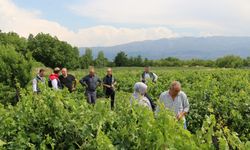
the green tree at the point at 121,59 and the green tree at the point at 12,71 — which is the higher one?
the green tree at the point at 12,71

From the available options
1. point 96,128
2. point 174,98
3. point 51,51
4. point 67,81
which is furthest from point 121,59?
point 96,128

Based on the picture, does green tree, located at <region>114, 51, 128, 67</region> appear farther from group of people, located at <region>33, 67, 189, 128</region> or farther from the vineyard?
the vineyard

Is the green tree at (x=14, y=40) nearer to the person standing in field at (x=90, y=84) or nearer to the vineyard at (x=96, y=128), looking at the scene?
the person standing in field at (x=90, y=84)

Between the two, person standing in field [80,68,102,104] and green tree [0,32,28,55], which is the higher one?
green tree [0,32,28,55]

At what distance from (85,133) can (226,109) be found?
6765mm

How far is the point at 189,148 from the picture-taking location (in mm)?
3225

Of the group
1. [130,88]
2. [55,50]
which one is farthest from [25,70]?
[55,50]

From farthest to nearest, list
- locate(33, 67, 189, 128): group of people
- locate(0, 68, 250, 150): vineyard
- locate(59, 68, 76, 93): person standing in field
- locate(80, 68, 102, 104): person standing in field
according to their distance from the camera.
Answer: locate(80, 68, 102, 104): person standing in field → locate(59, 68, 76, 93): person standing in field → locate(33, 67, 189, 128): group of people → locate(0, 68, 250, 150): vineyard

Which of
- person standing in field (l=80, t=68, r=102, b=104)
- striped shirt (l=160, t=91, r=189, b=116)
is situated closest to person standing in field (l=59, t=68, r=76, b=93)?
person standing in field (l=80, t=68, r=102, b=104)

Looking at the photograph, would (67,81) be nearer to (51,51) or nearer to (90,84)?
(90,84)

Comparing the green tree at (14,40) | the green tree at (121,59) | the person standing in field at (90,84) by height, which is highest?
the green tree at (14,40)

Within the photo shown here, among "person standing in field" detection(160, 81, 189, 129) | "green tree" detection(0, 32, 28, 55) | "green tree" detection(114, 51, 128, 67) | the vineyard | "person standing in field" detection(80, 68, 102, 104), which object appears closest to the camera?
the vineyard

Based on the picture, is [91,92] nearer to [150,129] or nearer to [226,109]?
[226,109]

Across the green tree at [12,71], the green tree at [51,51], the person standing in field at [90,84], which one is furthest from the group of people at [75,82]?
the green tree at [51,51]
